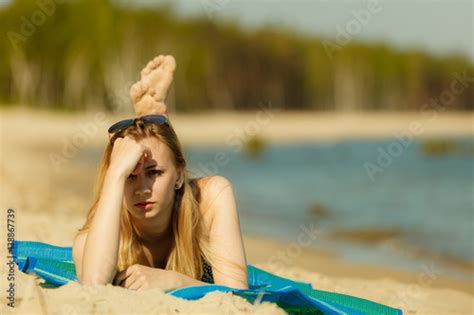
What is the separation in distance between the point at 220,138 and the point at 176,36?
42.9 feet

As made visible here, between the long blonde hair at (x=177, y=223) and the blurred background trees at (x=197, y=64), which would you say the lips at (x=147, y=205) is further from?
the blurred background trees at (x=197, y=64)

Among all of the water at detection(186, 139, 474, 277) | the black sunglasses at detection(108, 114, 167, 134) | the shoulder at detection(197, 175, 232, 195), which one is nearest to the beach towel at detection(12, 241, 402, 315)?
the shoulder at detection(197, 175, 232, 195)

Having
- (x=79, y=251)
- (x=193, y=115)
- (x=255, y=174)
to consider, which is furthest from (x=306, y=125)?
(x=79, y=251)

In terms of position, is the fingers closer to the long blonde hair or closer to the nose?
the long blonde hair

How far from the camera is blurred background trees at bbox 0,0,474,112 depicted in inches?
1554

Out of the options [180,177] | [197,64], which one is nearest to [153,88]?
[180,177]

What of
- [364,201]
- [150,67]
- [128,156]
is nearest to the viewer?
[128,156]

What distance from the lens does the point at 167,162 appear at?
11.4 feet

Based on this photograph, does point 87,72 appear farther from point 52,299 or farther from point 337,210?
point 52,299

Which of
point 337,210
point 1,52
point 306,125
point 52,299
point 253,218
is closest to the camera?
point 52,299

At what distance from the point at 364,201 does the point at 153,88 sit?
30.1ft

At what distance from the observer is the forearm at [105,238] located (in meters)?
3.25

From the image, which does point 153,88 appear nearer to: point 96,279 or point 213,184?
point 213,184

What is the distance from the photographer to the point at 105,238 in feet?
10.7
